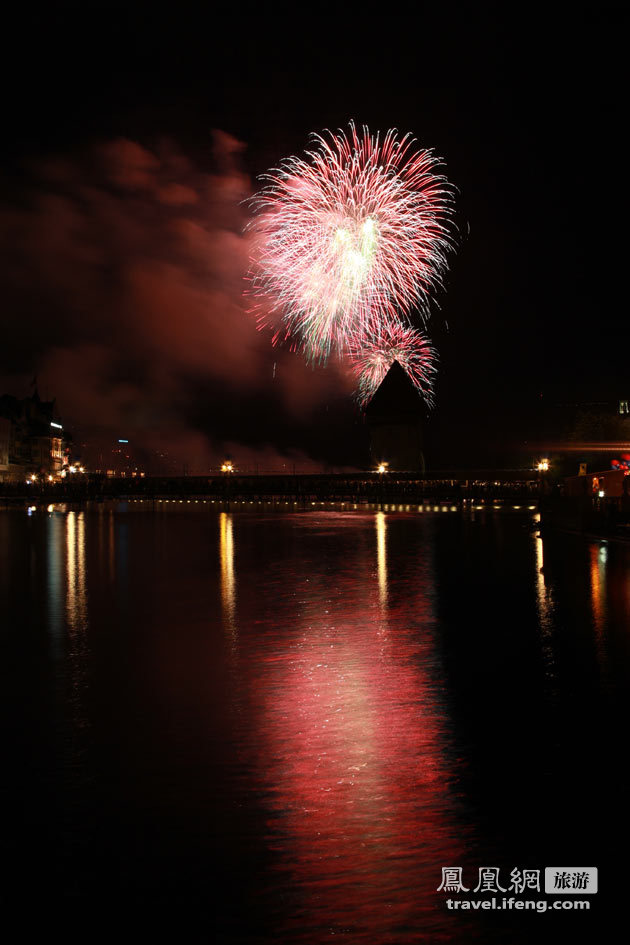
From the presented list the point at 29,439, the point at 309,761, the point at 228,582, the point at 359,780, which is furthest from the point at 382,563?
the point at 29,439

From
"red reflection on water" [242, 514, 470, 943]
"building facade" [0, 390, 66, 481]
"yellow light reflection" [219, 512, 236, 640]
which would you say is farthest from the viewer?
"building facade" [0, 390, 66, 481]

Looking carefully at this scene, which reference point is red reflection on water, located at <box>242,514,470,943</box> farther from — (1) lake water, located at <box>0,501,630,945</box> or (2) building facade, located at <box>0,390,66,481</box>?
(2) building facade, located at <box>0,390,66,481</box>

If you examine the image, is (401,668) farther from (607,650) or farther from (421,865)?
(421,865)

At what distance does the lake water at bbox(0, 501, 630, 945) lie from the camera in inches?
166

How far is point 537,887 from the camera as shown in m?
4.37

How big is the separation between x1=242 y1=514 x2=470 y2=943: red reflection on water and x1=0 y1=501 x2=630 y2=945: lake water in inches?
0.8

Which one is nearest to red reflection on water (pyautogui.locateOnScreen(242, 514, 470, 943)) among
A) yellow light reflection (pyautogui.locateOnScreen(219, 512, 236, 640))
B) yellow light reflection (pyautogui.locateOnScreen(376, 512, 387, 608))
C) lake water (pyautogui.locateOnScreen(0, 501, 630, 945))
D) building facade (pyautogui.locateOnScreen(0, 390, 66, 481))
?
lake water (pyautogui.locateOnScreen(0, 501, 630, 945))

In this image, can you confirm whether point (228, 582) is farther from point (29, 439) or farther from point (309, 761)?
point (29, 439)

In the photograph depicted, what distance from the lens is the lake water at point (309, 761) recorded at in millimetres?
4219

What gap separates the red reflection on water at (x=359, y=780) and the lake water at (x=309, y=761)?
0.02 m

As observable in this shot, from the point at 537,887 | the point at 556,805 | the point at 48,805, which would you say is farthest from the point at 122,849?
the point at 556,805

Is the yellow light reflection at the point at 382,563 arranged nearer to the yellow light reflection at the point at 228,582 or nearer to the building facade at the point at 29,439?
the yellow light reflection at the point at 228,582

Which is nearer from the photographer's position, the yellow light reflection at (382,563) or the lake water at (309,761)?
the lake water at (309,761)

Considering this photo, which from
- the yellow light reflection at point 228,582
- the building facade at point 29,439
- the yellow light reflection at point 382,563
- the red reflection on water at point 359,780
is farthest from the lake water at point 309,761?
the building facade at point 29,439
